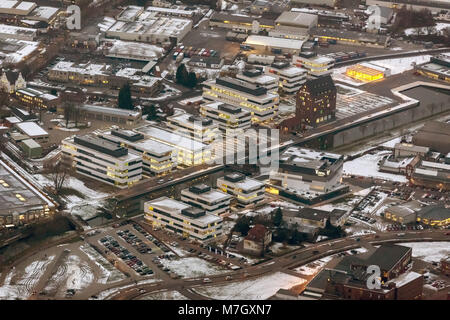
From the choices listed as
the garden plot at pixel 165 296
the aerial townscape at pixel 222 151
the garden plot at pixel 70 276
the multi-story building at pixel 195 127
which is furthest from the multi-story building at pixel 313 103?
the garden plot at pixel 165 296

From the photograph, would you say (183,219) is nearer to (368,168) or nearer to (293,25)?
(368,168)

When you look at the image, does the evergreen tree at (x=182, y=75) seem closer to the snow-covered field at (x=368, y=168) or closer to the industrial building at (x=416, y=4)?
the snow-covered field at (x=368, y=168)

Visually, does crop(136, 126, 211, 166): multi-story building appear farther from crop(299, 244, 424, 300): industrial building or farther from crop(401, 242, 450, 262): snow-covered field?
crop(299, 244, 424, 300): industrial building

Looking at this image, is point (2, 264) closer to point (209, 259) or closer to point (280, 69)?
point (209, 259)

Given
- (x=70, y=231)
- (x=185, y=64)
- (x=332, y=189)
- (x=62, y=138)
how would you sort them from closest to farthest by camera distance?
1. (x=70, y=231)
2. (x=332, y=189)
3. (x=62, y=138)
4. (x=185, y=64)

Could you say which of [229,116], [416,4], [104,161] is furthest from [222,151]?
[416,4]

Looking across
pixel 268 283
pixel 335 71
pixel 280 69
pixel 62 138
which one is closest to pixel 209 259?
pixel 268 283
